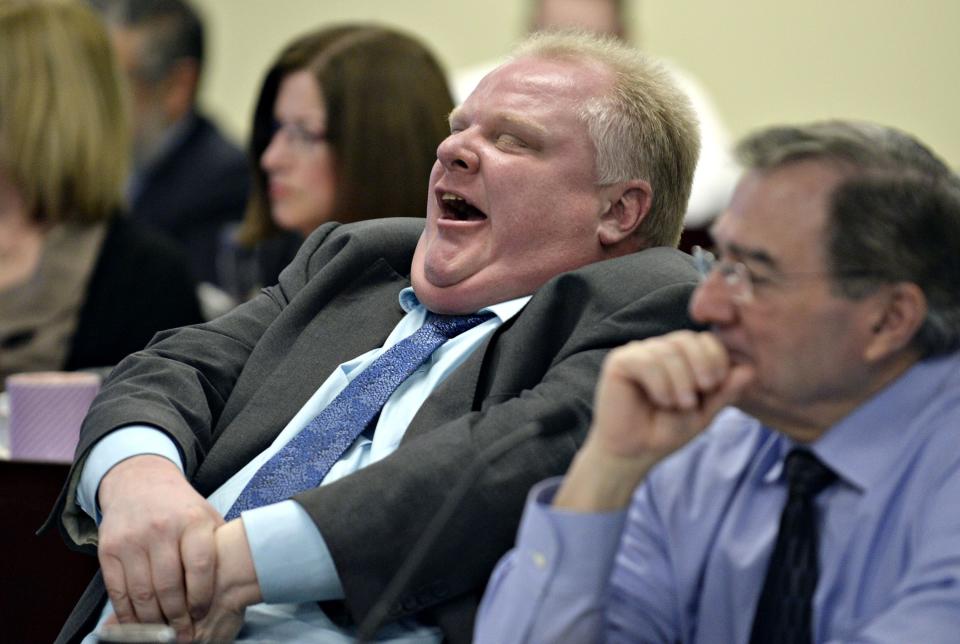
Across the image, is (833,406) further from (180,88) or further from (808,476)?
(180,88)

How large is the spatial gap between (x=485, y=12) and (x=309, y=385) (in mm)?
4522

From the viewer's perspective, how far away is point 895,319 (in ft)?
4.54

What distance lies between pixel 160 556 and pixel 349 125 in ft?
5.87

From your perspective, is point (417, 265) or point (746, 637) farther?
point (417, 265)

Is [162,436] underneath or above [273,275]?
above

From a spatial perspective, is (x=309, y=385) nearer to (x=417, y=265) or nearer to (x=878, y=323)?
(x=417, y=265)

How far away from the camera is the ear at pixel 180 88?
5.46 m

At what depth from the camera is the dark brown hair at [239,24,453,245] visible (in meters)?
3.24

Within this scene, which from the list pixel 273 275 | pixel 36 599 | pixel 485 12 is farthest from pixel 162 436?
pixel 485 12

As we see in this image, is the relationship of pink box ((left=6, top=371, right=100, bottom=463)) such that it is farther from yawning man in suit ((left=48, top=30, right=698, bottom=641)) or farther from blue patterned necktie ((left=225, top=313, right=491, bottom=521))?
blue patterned necktie ((left=225, top=313, right=491, bottom=521))

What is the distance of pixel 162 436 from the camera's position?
1866 millimetres

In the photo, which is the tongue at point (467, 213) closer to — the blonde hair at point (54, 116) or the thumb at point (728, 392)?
the thumb at point (728, 392)

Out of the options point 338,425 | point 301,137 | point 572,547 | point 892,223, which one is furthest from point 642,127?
point 301,137

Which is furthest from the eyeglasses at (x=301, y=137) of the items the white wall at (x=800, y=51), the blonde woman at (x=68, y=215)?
the white wall at (x=800, y=51)
